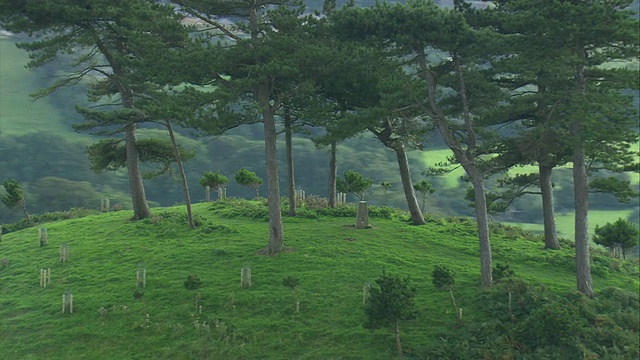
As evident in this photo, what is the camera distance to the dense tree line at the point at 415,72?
2044 centimetres

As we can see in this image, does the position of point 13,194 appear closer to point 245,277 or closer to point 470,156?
point 245,277

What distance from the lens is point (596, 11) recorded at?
1883cm

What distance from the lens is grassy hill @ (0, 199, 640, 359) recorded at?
18734mm

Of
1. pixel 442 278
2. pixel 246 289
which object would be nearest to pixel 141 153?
pixel 246 289

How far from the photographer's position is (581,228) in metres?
21.7

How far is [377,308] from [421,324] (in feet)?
11.2

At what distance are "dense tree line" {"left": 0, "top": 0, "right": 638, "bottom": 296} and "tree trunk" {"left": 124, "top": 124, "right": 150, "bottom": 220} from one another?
373 cm

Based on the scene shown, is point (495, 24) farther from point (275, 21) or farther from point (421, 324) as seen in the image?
point (421, 324)

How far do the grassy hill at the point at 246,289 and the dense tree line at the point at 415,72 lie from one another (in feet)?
8.43

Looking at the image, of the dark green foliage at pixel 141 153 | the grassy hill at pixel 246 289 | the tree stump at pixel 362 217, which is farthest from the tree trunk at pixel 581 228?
the dark green foliage at pixel 141 153

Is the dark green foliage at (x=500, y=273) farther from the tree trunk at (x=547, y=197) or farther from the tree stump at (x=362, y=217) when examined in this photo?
the tree stump at (x=362, y=217)

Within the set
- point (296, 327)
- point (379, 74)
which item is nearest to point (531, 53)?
point (379, 74)

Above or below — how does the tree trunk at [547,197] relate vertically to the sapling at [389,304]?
above

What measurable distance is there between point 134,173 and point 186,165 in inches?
4029
